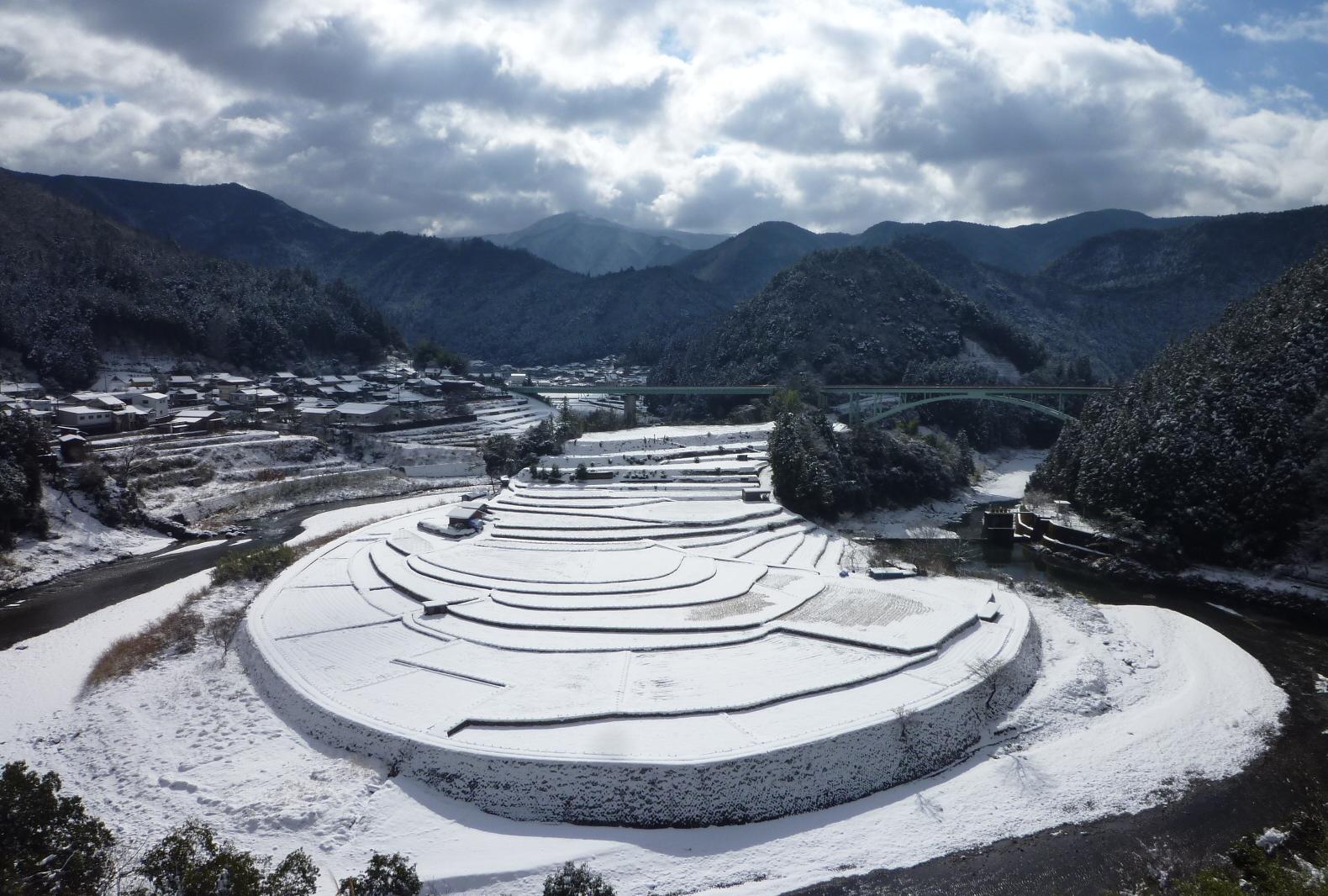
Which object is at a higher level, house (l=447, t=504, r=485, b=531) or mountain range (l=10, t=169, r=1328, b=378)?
mountain range (l=10, t=169, r=1328, b=378)

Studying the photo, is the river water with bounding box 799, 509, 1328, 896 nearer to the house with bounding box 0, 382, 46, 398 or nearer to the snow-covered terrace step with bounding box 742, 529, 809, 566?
the snow-covered terrace step with bounding box 742, 529, 809, 566

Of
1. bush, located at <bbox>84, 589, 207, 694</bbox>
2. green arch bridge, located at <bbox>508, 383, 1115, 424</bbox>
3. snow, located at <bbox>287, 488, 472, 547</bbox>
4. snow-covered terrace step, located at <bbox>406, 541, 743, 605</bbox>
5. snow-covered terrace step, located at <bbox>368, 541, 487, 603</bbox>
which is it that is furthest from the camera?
green arch bridge, located at <bbox>508, 383, 1115, 424</bbox>

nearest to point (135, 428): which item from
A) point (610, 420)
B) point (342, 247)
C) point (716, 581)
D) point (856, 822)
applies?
point (610, 420)

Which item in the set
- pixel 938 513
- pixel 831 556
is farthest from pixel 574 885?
pixel 938 513

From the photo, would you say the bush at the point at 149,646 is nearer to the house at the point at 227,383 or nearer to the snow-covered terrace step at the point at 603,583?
the snow-covered terrace step at the point at 603,583

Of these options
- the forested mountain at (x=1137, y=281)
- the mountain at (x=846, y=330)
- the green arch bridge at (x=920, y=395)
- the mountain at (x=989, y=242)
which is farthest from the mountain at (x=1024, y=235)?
the green arch bridge at (x=920, y=395)

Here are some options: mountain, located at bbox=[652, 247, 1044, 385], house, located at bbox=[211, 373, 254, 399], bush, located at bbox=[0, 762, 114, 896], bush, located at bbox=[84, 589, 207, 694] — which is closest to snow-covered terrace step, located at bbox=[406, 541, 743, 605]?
bush, located at bbox=[84, 589, 207, 694]
